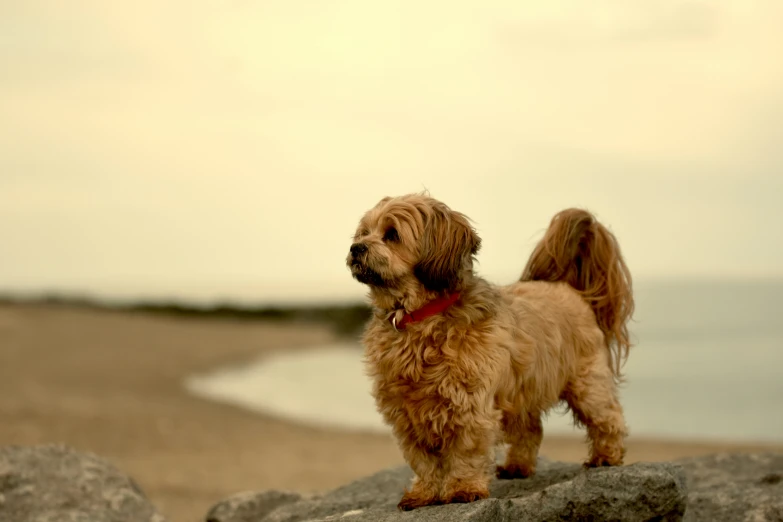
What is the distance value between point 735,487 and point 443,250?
11.2 feet

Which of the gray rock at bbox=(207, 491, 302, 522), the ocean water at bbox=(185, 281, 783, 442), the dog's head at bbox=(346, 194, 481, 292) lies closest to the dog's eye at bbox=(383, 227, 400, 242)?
the dog's head at bbox=(346, 194, 481, 292)

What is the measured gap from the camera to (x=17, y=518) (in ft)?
24.2

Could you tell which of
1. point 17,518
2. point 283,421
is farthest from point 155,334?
point 17,518

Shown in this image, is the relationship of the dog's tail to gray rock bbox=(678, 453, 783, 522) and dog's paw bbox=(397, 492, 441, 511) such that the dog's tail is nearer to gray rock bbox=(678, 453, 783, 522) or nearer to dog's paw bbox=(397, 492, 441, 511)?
gray rock bbox=(678, 453, 783, 522)

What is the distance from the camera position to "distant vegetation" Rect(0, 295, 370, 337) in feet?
182

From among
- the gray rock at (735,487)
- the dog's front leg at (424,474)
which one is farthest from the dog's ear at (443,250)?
the gray rock at (735,487)

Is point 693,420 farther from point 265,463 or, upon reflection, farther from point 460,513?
point 460,513

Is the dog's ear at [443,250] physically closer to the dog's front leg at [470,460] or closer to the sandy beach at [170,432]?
the dog's front leg at [470,460]

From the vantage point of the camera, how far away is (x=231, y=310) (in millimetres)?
61281

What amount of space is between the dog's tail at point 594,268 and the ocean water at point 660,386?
0.39 meters

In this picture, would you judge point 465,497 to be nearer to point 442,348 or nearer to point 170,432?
point 442,348

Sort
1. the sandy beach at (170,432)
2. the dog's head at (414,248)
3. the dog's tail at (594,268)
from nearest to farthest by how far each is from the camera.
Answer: the dog's head at (414,248) < the dog's tail at (594,268) < the sandy beach at (170,432)

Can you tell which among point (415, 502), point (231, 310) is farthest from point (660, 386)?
point (231, 310)

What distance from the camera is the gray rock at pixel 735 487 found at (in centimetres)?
666
